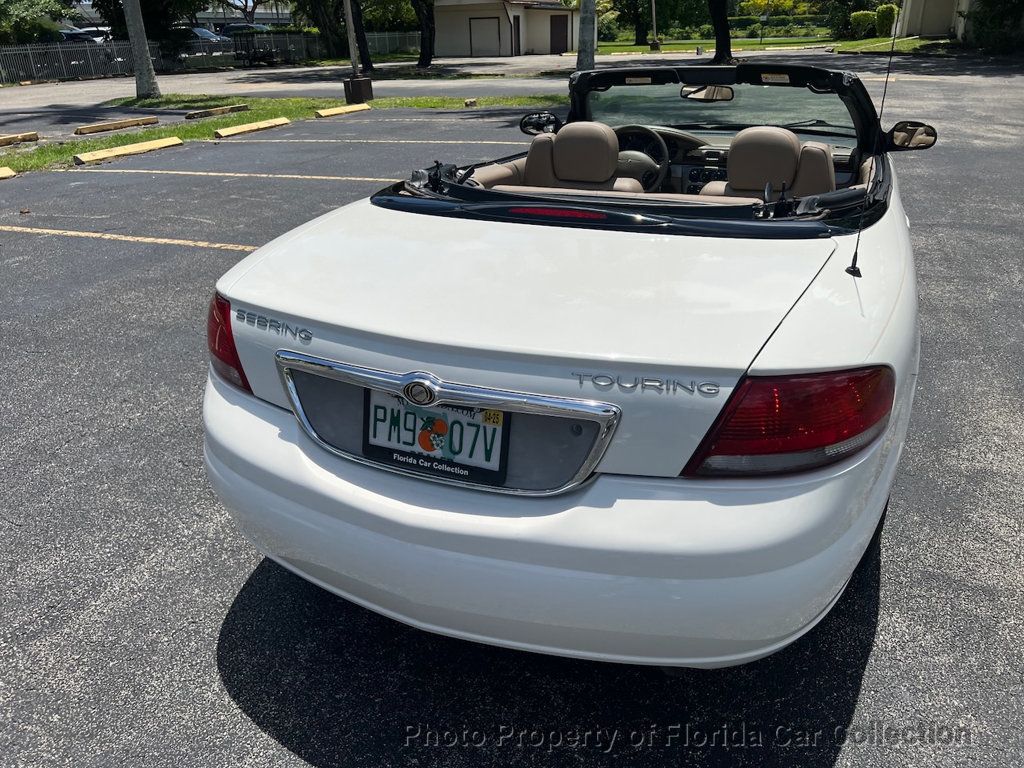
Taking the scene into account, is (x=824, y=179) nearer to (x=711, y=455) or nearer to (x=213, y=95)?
(x=711, y=455)

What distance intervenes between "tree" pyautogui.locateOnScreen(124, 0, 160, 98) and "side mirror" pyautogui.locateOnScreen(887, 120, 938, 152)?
20005 millimetres

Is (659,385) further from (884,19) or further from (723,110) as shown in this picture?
(884,19)

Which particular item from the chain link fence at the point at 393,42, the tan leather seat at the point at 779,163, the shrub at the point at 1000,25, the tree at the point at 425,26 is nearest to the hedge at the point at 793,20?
the chain link fence at the point at 393,42

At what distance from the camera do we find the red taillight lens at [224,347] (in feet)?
7.42

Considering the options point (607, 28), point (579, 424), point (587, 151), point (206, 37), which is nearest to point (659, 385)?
point (579, 424)

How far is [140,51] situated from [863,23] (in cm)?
3875

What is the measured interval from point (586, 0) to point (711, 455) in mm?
19749

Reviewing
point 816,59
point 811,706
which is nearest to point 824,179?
point 811,706

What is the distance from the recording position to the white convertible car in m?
1.74

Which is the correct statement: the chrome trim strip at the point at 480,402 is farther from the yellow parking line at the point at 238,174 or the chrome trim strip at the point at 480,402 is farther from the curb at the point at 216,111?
the curb at the point at 216,111

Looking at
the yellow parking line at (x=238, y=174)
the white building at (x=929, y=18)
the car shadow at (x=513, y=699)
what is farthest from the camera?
the white building at (x=929, y=18)

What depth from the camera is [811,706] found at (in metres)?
2.22

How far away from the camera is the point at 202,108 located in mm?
18781

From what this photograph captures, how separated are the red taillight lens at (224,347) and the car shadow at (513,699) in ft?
2.74
